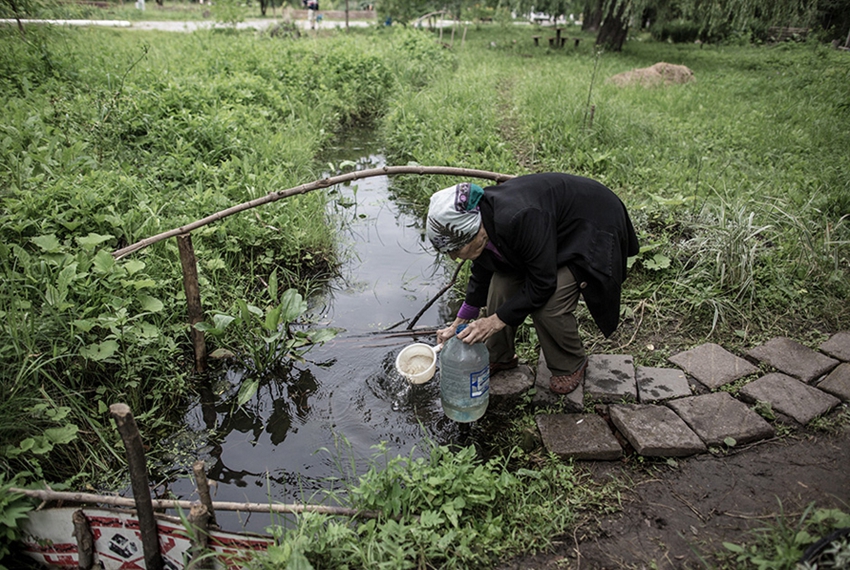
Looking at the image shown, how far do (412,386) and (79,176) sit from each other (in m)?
3.24

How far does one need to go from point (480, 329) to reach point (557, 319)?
0.48 meters

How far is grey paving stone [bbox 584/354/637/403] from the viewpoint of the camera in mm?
3051

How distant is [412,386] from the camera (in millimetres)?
3375

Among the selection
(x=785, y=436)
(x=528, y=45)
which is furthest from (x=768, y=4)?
(x=785, y=436)

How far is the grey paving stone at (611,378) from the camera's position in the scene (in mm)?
3051

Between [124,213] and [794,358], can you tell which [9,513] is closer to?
[124,213]

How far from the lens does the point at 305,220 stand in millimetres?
4867

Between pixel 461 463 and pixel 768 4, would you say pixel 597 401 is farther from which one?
pixel 768 4

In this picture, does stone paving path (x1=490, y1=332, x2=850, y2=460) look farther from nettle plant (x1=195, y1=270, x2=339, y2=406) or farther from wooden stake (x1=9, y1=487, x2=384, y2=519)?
nettle plant (x1=195, y1=270, x2=339, y2=406)

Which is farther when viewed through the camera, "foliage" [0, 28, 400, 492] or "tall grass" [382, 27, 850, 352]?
"tall grass" [382, 27, 850, 352]

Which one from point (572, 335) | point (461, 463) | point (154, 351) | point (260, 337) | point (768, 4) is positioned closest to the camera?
point (461, 463)

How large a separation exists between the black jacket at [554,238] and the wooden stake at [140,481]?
68.3 inches

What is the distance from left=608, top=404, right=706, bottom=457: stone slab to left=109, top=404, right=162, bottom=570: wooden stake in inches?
90.2

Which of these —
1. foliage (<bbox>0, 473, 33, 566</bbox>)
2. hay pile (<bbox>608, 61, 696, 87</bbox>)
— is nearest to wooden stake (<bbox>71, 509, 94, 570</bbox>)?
foliage (<bbox>0, 473, 33, 566</bbox>)
